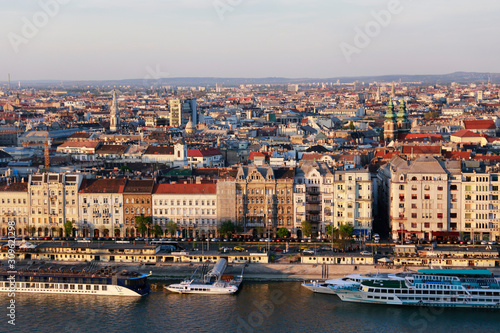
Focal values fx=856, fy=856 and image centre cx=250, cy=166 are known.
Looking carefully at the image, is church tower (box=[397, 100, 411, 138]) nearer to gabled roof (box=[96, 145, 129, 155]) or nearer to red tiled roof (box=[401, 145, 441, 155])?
red tiled roof (box=[401, 145, 441, 155])

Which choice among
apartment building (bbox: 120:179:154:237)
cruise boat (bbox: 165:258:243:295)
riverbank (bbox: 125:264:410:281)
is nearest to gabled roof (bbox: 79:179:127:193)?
apartment building (bbox: 120:179:154:237)

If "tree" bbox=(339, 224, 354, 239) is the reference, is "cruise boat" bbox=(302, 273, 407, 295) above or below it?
below

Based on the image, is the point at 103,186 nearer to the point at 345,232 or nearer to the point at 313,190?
the point at 313,190

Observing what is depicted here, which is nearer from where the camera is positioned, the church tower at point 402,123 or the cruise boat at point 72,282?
the cruise boat at point 72,282

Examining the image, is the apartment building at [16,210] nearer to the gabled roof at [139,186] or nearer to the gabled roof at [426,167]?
the gabled roof at [139,186]

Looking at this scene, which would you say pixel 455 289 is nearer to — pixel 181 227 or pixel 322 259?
pixel 322 259

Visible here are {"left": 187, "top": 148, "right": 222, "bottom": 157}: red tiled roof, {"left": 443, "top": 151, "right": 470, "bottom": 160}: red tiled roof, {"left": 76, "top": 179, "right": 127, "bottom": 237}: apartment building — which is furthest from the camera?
{"left": 187, "top": 148, "right": 222, "bottom": 157}: red tiled roof

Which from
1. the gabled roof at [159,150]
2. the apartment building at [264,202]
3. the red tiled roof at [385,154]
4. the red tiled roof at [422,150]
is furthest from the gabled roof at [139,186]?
the red tiled roof at [422,150]
